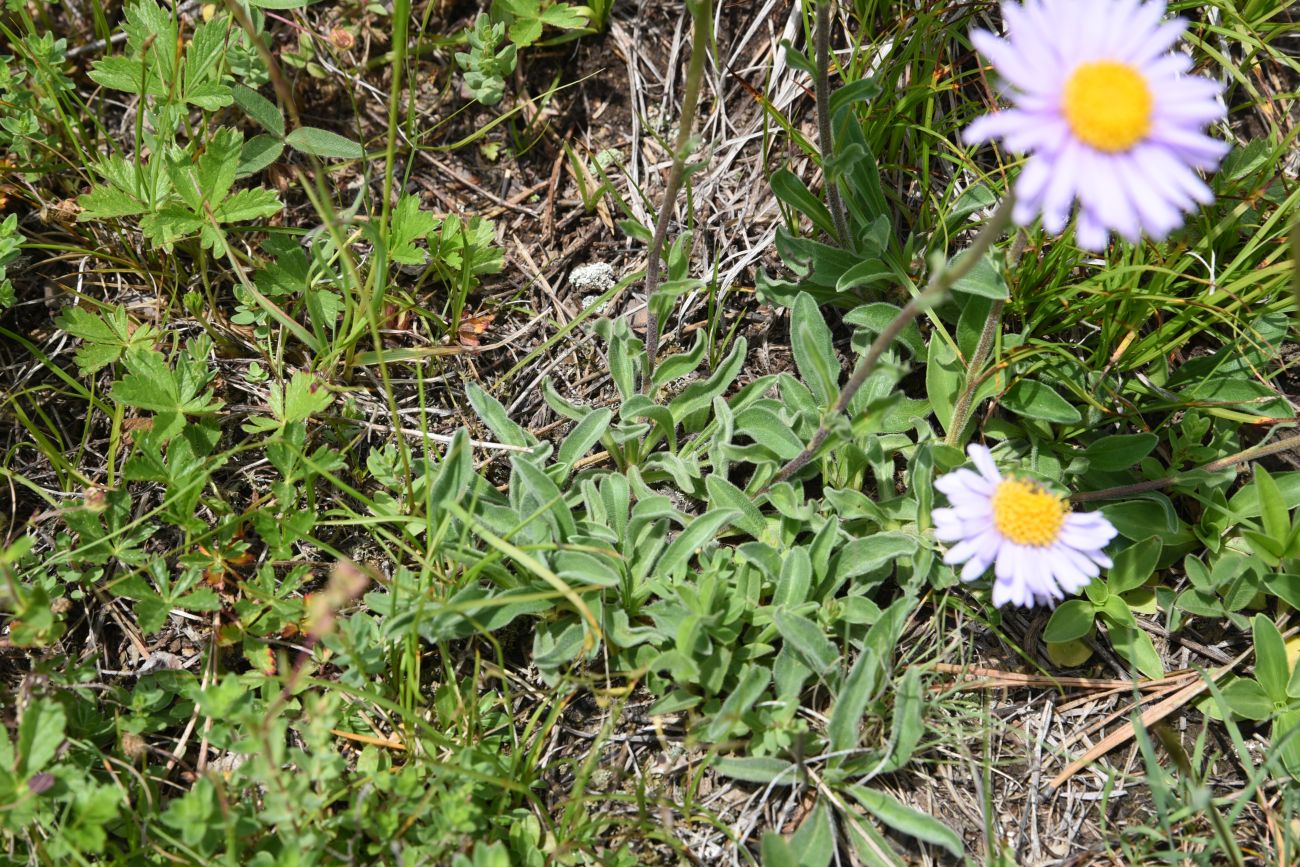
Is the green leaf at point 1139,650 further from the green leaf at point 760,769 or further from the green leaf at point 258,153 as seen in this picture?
the green leaf at point 258,153

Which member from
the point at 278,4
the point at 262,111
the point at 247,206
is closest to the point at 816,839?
the point at 247,206

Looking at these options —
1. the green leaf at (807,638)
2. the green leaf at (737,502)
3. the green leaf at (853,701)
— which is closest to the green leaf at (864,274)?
the green leaf at (737,502)

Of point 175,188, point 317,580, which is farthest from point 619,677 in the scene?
point 175,188

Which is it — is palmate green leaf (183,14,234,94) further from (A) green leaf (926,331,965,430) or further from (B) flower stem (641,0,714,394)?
(A) green leaf (926,331,965,430)

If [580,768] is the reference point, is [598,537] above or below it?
above

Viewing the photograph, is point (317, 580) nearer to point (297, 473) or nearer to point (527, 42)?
point (297, 473)

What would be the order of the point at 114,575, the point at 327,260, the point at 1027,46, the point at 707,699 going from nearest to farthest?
the point at 1027,46, the point at 707,699, the point at 114,575, the point at 327,260

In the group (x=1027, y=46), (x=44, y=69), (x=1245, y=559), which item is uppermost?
(x=1027, y=46)
